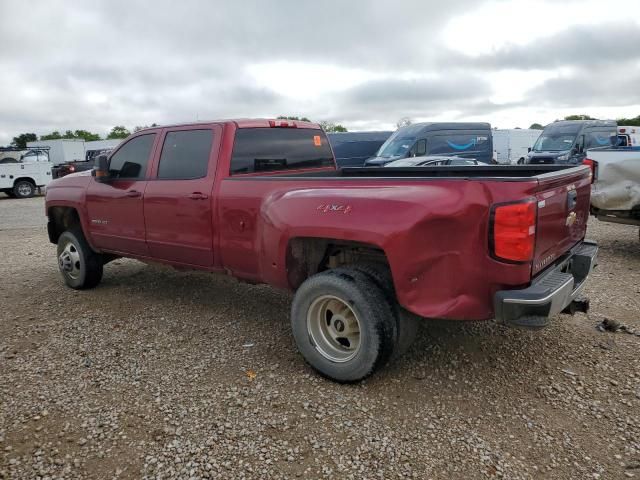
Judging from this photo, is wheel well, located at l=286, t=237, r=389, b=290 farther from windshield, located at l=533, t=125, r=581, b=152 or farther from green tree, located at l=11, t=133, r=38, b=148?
green tree, located at l=11, t=133, r=38, b=148

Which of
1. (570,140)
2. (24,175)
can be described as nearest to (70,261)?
(24,175)

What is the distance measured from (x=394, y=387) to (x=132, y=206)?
308 cm

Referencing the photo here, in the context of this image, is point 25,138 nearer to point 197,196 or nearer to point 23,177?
point 23,177

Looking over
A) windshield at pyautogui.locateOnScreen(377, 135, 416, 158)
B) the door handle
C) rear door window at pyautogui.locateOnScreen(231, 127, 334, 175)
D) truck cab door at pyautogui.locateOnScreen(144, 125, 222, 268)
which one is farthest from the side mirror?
windshield at pyautogui.locateOnScreen(377, 135, 416, 158)

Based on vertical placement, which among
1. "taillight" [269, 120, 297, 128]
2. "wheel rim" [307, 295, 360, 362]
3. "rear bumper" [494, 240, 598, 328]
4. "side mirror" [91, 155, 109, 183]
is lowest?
"wheel rim" [307, 295, 360, 362]

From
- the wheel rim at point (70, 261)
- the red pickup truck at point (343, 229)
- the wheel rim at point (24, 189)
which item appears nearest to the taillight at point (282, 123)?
the red pickup truck at point (343, 229)

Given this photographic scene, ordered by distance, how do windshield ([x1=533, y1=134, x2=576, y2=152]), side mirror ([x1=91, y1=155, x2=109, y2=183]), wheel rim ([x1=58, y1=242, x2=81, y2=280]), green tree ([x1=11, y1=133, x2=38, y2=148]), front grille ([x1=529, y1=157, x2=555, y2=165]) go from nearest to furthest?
side mirror ([x1=91, y1=155, x2=109, y2=183]), wheel rim ([x1=58, y1=242, x2=81, y2=280]), front grille ([x1=529, y1=157, x2=555, y2=165]), windshield ([x1=533, y1=134, x2=576, y2=152]), green tree ([x1=11, y1=133, x2=38, y2=148])

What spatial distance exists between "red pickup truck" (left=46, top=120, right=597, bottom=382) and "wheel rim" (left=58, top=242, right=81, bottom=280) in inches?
23.2

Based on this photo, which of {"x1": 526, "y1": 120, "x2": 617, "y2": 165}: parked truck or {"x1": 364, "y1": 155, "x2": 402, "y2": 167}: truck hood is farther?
{"x1": 526, "y1": 120, "x2": 617, "y2": 165}: parked truck

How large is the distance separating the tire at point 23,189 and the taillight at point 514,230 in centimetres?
2110

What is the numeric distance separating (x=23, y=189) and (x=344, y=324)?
2023cm

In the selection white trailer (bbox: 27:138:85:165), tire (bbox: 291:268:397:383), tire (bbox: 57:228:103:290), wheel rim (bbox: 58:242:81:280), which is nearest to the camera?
tire (bbox: 291:268:397:383)

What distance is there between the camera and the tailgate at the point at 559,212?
115 inches

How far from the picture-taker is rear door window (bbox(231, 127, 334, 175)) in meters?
4.35
